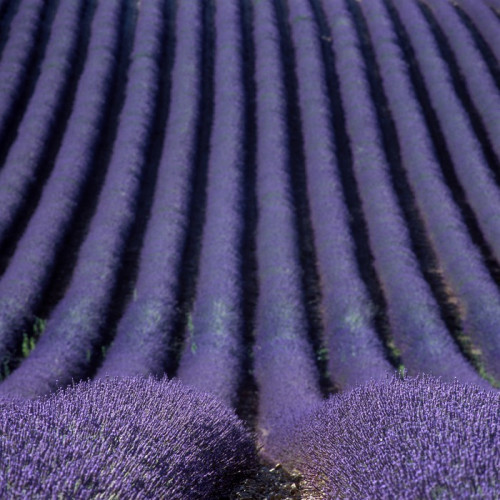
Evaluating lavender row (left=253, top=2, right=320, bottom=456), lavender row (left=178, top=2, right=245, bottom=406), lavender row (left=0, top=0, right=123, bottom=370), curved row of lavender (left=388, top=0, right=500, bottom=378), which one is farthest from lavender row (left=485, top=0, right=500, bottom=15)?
lavender row (left=0, top=0, right=123, bottom=370)

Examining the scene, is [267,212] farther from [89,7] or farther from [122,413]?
[89,7]

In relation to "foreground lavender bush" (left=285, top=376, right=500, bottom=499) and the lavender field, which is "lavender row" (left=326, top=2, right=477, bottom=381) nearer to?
the lavender field

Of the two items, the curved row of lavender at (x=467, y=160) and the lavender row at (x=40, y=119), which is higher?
the curved row of lavender at (x=467, y=160)

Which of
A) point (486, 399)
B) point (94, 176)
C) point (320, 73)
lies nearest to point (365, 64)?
point (320, 73)

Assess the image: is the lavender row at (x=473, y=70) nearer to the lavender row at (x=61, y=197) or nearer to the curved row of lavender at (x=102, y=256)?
the curved row of lavender at (x=102, y=256)

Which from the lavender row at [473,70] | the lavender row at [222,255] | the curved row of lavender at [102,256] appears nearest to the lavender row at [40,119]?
the curved row of lavender at [102,256]

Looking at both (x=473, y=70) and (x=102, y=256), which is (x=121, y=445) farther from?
(x=473, y=70)
